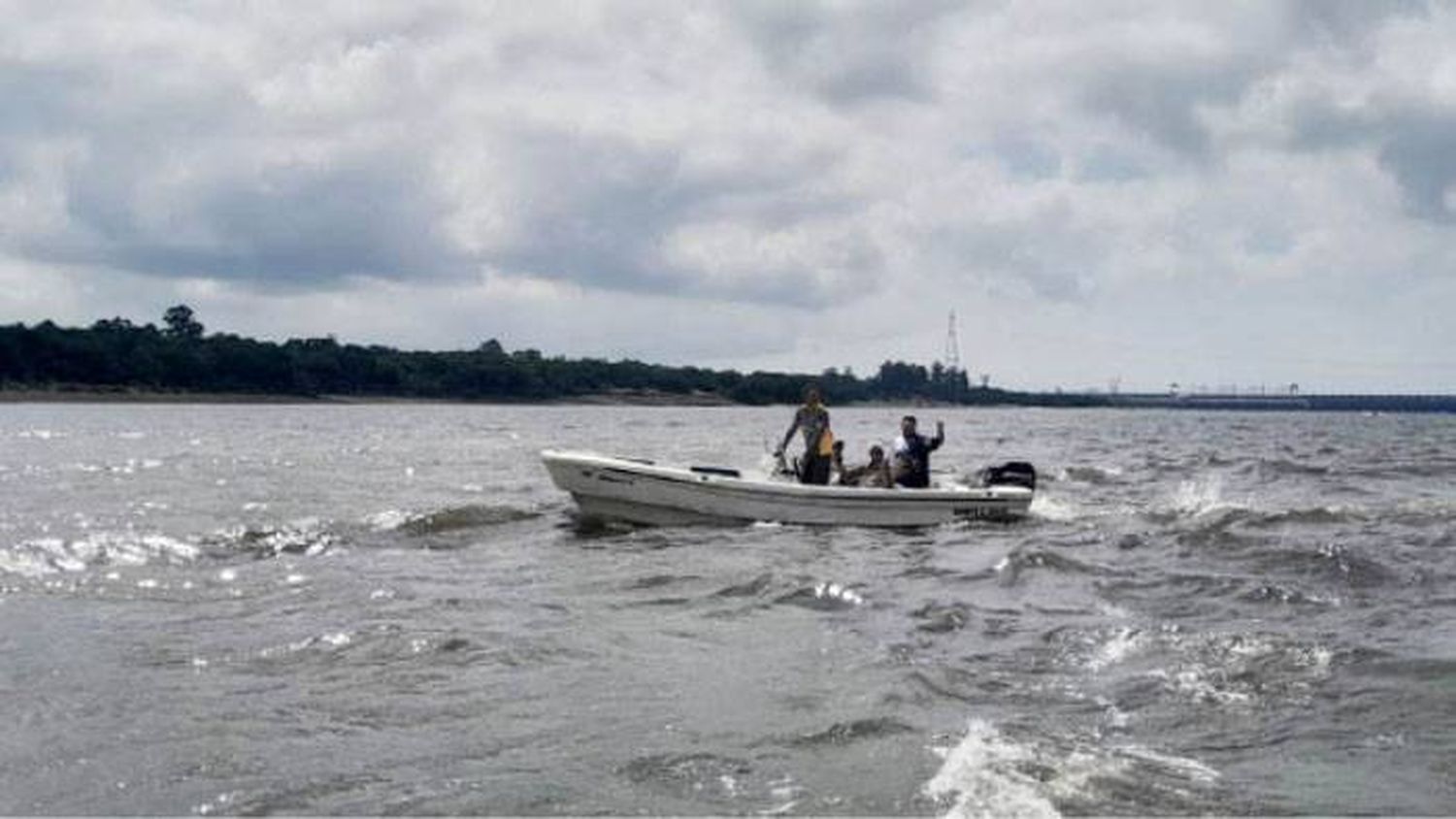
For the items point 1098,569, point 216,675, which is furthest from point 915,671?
point 1098,569

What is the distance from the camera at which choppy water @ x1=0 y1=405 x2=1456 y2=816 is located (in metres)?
7.89

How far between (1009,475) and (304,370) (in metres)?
116

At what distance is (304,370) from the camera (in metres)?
133

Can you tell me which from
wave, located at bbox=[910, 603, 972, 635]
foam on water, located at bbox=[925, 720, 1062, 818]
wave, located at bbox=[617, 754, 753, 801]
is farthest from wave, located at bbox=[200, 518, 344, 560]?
foam on water, located at bbox=[925, 720, 1062, 818]

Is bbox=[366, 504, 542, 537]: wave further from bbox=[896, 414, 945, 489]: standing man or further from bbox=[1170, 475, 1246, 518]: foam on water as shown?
bbox=[1170, 475, 1246, 518]: foam on water

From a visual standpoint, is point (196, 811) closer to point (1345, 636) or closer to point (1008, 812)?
point (1008, 812)

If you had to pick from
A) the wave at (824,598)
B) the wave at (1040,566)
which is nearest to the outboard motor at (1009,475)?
the wave at (1040,566)

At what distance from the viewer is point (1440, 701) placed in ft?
33.0

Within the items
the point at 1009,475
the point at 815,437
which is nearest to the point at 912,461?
the point at 815,437

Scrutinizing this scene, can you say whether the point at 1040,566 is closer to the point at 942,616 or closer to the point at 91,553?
A: the point at 942,616

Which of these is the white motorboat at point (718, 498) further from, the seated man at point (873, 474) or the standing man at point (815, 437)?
the seated man at point (873, 474)

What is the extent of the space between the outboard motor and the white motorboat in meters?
2.27

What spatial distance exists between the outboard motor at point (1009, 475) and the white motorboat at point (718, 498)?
2274mm

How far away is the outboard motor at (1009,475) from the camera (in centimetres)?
2547
